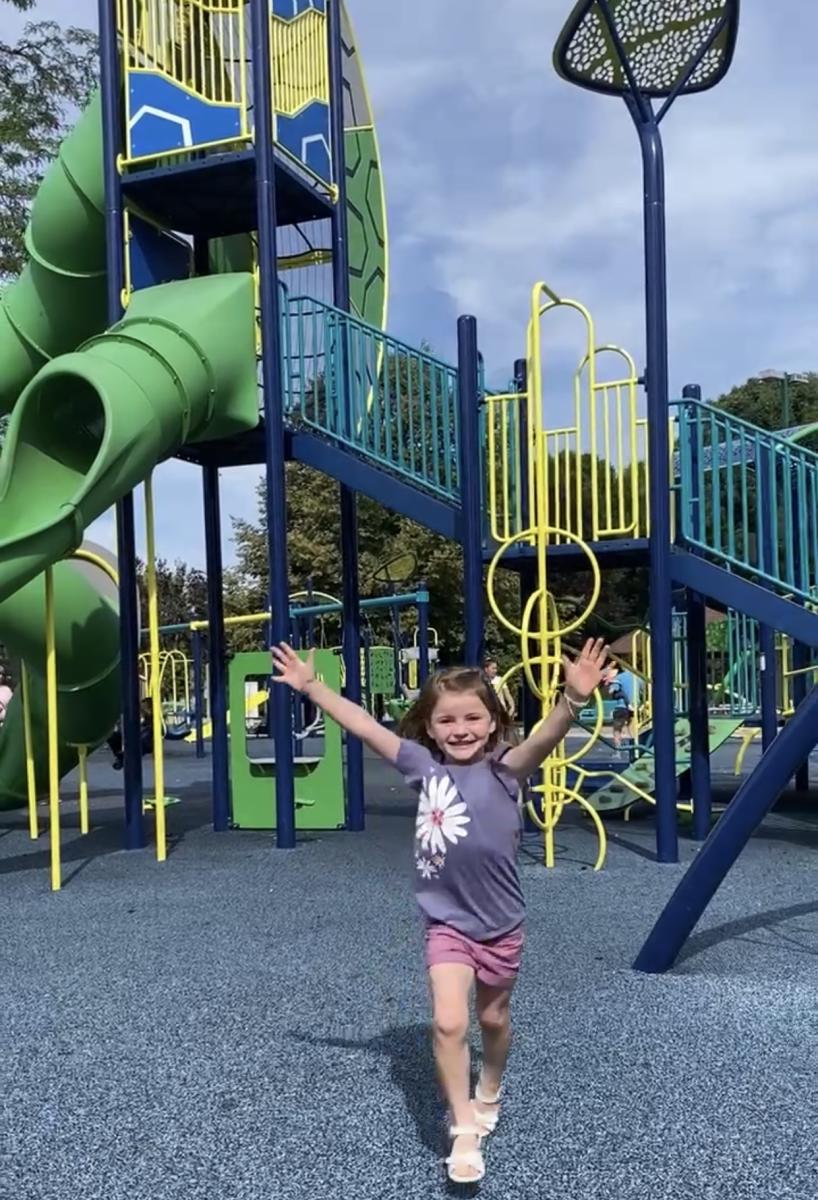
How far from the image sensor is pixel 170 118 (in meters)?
7.89

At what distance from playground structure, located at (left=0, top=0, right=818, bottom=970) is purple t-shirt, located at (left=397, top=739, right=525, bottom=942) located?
12.0ft

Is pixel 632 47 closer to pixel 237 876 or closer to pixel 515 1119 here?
pixel 237 876

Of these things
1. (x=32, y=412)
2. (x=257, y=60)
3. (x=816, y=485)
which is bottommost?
(x=816, y=485)

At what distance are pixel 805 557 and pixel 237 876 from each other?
13.0ft

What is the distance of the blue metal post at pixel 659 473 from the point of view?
690cm

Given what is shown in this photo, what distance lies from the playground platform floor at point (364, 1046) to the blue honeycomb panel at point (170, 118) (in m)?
4.85

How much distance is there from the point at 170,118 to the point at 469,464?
3.19 meters

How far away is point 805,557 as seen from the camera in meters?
7.22

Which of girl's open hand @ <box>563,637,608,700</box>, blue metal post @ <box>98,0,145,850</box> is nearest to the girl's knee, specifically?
girl's open hand @ <box>563,637,608,700</box>

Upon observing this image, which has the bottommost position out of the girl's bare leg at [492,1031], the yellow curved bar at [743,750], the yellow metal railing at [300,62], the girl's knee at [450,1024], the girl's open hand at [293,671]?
the yellow curved bar at [743,750]

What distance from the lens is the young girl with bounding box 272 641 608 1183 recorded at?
2.81 m

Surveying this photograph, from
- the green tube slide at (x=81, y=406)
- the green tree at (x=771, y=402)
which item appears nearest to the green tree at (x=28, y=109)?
the green tube slide at (x=81, y=406)

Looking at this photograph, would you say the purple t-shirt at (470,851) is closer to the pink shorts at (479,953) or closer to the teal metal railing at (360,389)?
the pink shorts at (479,953)

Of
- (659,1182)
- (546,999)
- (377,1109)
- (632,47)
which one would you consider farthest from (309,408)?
(659,1182)
